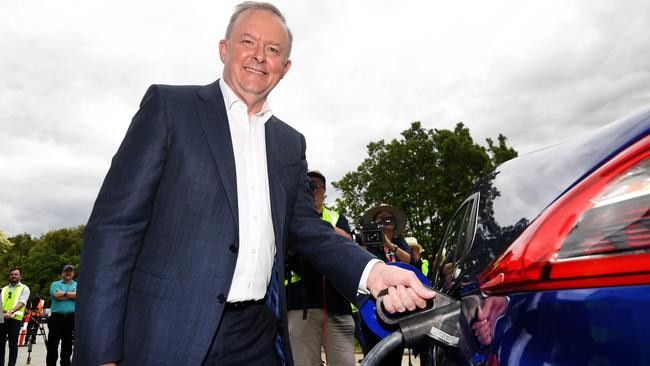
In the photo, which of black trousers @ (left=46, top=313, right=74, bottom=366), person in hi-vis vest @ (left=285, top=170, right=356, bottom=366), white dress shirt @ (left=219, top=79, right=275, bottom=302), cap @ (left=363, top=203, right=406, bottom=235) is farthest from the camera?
black trousers @ (left=46, top=313, right=74, bottom=366)

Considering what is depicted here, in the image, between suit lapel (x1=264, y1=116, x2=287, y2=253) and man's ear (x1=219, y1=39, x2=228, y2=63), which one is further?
man's ear (x1=219, y1=39, x2=228, y2=63)

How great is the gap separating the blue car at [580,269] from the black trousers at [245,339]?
3.28ft

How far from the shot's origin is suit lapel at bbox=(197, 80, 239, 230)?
1.96 meters

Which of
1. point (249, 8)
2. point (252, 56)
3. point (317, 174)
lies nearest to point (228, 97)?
point (252, 56)

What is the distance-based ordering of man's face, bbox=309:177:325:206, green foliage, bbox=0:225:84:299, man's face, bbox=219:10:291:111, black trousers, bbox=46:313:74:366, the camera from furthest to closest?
green foliage, bbox=0:225:84:299 < black trousers, bbox=46:313:74:366 < man's face, bbox=309:177:325:206 < the camera < man's face, bbox=219:10:291:111

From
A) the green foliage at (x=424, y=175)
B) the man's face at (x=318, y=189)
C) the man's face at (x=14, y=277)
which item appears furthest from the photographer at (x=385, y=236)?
the green foliage at (x=424, y=175)

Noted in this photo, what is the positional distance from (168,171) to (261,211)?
0.41 meters

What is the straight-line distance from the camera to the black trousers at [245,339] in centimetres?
191

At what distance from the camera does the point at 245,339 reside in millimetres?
1988

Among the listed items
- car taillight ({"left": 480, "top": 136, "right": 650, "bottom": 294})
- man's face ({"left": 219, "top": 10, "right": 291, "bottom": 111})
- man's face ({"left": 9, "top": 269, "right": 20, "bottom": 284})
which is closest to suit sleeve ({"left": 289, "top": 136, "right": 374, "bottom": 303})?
man's face ({"left": 219, "top": 10, "right": 291, "bottom": 111})

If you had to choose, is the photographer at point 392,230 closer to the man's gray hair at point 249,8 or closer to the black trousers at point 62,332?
the man's gray hair at point 249,8

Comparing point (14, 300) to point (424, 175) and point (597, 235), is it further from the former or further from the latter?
point (424, 175)

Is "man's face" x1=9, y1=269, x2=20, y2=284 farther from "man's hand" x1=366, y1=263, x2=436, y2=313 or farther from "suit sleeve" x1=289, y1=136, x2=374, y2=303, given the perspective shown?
"man's hand" x1=366, y1=263, x2=436, y2=313

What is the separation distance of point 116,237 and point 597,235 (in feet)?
4.70
